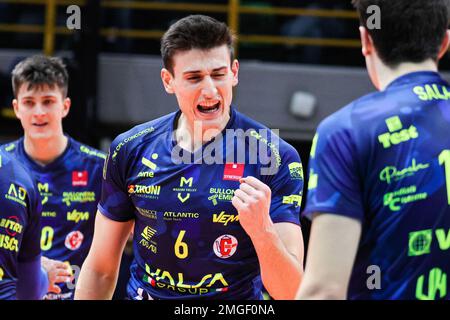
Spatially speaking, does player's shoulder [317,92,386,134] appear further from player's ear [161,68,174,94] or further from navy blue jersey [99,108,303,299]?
player's ear [161,68,174,94]

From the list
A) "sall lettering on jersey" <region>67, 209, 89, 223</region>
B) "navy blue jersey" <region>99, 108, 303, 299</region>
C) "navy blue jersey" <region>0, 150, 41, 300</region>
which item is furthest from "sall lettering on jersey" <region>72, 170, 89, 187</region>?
"navy blue jersey" <region>99, 108, 303, 299</region>

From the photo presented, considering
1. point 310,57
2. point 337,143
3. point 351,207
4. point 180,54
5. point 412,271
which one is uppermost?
point 310,57

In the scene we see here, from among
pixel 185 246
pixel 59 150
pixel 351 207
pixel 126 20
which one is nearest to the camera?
pixel 351 207

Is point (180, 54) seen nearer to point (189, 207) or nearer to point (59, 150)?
point (189, 207)

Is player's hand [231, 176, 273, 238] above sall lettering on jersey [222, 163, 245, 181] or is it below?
below

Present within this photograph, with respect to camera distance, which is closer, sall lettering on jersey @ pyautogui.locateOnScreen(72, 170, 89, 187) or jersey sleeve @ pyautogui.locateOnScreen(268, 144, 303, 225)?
jersey sleeve @ pyautogui.locateOnScreen(268, 144, 303, 225)

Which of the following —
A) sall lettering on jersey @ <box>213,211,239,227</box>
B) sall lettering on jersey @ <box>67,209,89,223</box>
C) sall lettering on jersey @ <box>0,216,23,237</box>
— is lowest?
sall lettering on jersey @ <box>67,209,89,223</box>

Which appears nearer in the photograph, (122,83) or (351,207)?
(351,207)

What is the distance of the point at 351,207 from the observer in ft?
8.44

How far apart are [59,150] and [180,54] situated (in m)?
2.39

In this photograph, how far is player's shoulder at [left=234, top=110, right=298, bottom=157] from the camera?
4.16 m

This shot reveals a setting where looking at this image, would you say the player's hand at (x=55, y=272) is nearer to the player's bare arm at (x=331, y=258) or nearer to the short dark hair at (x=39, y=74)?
the short dark hair at (x=39, y=74)

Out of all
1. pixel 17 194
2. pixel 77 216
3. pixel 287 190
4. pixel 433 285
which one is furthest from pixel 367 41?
pixel 77 216
